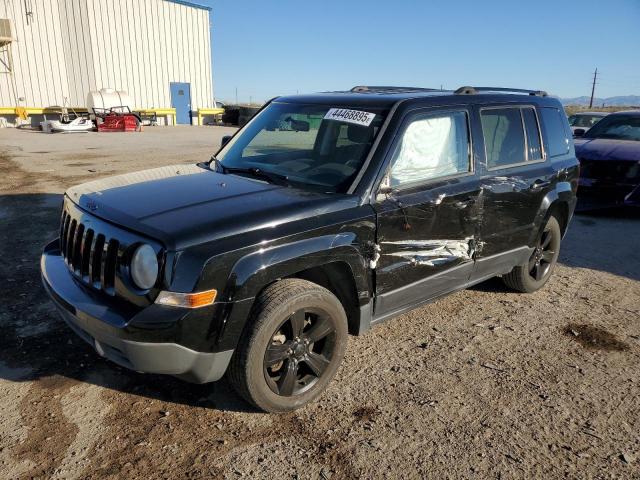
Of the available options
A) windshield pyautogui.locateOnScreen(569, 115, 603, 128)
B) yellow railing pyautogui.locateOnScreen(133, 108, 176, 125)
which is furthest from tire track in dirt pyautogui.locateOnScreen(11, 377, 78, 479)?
yellow railing pyautogui.locateOnScreen(133, 108, 176, 125)

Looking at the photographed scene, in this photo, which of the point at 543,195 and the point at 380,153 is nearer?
the point at 380,153

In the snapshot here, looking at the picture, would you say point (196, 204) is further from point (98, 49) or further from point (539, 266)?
point (98, 49)

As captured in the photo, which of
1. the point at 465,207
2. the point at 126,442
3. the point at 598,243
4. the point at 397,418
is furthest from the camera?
the point at 598,243

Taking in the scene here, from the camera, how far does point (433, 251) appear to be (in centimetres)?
365

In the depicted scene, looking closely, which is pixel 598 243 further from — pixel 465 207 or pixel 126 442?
pixel 126 442

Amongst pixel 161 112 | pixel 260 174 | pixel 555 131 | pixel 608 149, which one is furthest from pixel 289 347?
pixel 161 112

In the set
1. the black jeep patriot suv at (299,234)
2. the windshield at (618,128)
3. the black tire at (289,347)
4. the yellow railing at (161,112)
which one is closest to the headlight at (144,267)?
the black jeep patriot suv at (299,234)

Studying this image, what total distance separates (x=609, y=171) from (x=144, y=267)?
818cm

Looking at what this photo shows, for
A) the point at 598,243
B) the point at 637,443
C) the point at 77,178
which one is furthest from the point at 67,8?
the point at 637,443

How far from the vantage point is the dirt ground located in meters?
2.62

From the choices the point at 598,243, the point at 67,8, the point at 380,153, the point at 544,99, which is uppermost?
the point at 67,8

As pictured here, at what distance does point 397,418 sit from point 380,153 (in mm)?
1668

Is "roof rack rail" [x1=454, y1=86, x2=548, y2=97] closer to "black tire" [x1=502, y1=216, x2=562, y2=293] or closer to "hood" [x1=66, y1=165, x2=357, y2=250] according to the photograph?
"black tire" [x1=502, y1=216, x2=562, y2=293]

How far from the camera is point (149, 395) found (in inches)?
125
